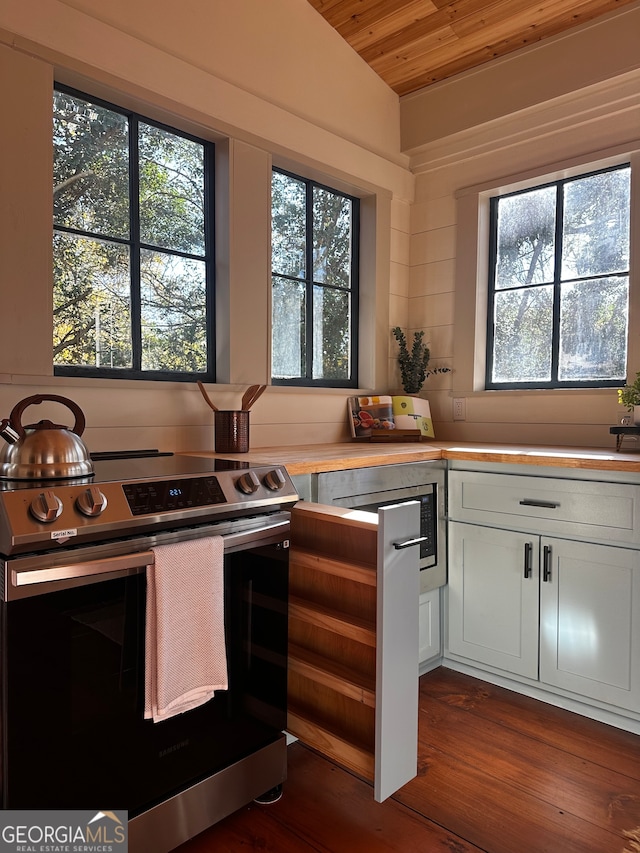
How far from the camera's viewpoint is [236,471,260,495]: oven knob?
5.07 ft

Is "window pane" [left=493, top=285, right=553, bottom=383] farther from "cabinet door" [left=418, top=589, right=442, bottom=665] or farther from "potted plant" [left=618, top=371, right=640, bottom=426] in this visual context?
"cabinet door" [left=418, top=589, right=442, bottom=665]

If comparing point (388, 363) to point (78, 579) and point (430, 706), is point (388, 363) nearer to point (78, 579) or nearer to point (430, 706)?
point (430, 706)

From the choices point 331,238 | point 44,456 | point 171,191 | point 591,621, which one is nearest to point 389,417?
point 331,238

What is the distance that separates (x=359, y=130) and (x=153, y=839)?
2.86 meters

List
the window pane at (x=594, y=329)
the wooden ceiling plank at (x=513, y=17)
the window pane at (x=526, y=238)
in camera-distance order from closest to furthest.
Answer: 1. the wooden ceiling plank at (x=513, y=17)
2. the window pane at (x=594, y=329)
3. the window pane at (x=526, y=238)

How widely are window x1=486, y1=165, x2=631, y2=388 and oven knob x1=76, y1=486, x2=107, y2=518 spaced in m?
2.21

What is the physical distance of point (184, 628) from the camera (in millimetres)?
1339

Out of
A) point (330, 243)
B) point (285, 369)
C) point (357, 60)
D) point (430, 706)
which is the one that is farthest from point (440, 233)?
point (430, 706)

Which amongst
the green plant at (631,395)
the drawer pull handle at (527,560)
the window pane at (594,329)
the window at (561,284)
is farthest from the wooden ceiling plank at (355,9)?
the drawer pull handle at (527,560)

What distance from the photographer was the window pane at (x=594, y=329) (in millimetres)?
2641

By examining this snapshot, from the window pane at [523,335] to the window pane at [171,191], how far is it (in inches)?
59.3

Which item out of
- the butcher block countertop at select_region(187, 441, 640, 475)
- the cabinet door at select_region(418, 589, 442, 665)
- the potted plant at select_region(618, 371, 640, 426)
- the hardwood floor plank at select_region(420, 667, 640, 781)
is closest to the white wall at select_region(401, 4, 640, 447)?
the potted plant at select_region(618, 371, 640, 426)

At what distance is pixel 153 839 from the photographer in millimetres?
1368

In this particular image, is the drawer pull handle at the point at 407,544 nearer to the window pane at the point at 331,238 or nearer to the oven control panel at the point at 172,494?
the oven control panel at the point at 172,494
